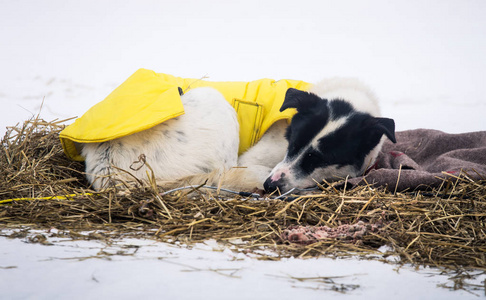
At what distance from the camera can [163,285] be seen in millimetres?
1484

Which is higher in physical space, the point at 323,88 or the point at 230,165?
the point at 323,88

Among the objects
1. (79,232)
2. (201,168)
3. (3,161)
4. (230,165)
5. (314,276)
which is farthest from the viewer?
(3,161)

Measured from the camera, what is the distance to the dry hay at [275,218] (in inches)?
78.3

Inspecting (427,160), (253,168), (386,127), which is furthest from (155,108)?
(427,160)

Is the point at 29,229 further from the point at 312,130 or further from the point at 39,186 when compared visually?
the point at 312,130

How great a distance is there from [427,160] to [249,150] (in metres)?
2.31

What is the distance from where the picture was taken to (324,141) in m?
3.45

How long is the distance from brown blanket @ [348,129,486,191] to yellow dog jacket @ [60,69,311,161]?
121 centimetres

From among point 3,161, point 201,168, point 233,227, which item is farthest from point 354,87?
point 3,161

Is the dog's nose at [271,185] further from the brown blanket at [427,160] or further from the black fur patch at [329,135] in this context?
the brown blanket at [427,160]

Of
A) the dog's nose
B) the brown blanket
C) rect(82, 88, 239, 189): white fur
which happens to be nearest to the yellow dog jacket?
rect(82, 88, 239, 189): white fur

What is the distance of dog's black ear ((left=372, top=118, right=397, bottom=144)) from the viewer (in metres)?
3.23

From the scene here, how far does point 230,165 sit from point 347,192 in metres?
1.13

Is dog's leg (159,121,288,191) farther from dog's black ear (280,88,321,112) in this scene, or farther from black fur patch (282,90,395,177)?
dog's black ear (280,88,321,112)
